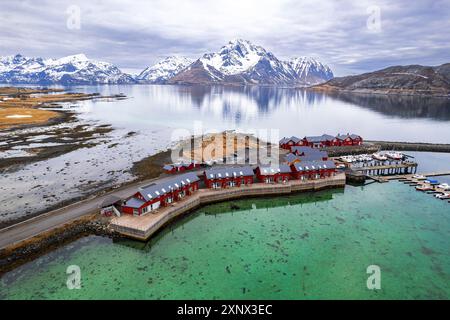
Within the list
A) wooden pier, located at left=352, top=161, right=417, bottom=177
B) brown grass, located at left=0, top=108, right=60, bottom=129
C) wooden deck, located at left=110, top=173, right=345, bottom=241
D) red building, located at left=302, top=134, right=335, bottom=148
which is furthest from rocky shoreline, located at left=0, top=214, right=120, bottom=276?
brown grass, located at left=0, top=108, right=60, bottom=129

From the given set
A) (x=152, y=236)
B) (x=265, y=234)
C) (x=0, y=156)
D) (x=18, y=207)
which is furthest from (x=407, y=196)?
(x=0, y=156)

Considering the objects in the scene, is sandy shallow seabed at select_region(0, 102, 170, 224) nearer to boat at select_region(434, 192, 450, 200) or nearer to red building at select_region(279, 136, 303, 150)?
red building at select_region(279, 136, 303, 150)

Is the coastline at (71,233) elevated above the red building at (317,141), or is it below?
below

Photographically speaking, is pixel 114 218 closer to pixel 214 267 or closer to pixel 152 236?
pixel 152 236

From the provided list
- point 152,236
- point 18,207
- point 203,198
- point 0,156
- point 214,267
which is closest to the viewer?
point 214,267

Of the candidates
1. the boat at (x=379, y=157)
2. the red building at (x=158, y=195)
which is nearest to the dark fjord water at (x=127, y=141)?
the boat at (x=379, y=157)

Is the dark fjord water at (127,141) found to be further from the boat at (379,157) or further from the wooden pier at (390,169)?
the boat at (379,157)
